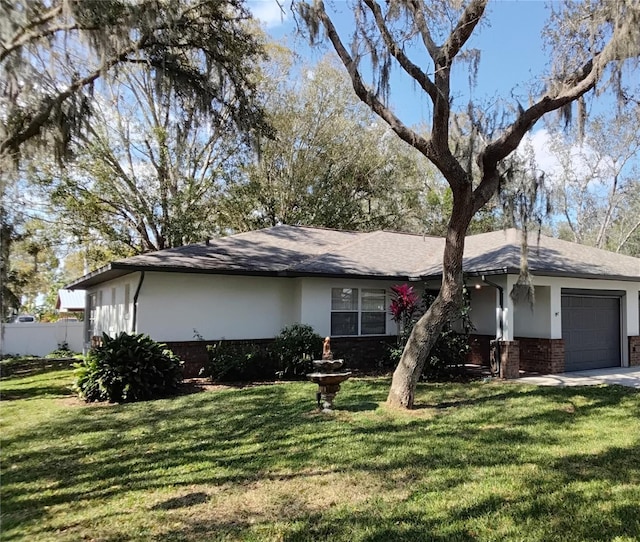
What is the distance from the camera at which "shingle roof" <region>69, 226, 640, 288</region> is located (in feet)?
38.4

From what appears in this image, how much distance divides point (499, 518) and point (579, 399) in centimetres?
568

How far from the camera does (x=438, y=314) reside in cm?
801

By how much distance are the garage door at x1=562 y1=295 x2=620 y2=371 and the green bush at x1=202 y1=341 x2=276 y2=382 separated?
311 inches

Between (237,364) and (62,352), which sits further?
(62,352)

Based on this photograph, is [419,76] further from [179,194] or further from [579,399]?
[179,194]

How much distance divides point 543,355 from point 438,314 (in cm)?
582

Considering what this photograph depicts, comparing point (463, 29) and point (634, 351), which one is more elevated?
point (463, 29)

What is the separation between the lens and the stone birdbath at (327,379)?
24.3 ft

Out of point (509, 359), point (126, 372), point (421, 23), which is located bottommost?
point (126, 372)

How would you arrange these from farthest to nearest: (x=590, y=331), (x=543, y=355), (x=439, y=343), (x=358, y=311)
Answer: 1. (x=358, y=311)
2. (x=590, y=331)
3. (x=543, y=355)
4. (x=439, y=343)

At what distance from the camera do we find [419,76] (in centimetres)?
766

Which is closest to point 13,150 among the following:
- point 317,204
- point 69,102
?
point 69,102

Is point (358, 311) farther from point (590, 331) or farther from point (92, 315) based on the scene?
point (92, 315)

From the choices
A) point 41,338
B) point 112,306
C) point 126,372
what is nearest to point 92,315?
point 112,306
